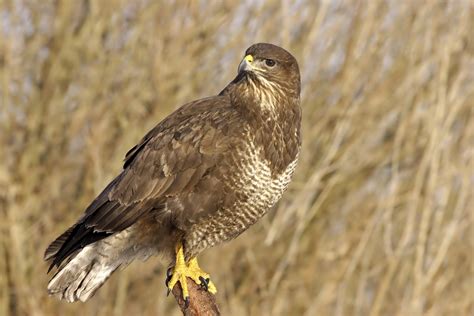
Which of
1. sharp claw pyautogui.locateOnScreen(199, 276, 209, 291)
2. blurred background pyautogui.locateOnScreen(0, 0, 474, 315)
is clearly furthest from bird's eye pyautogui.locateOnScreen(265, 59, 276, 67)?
blurred background pyautogui.locateOnScreen(0, 0, 474, 315)

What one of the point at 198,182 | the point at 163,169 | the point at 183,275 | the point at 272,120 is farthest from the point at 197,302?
the point at 272,120

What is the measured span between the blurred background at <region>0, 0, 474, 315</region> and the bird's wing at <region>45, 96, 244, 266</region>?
2.48 m

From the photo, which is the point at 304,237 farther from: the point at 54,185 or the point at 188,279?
the point at 188,279

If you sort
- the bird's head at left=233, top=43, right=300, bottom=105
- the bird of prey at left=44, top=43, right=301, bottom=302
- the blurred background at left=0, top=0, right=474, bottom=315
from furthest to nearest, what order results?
1. the blurred background at left=0, top=0, right=474, bottom=315
2. the bird's head at left=233, top=43, right=300, bottom=105
3. the bird of prey at left=44, top=43, right=301, bottom=302

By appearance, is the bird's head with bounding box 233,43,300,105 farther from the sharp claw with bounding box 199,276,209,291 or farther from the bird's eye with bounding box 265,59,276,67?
the sharp claw with bounding box 199,276,209,291

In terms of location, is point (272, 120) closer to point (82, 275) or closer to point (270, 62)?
point (270, 62)

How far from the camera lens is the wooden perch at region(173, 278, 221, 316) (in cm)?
489

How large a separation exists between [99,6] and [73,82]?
0.69m

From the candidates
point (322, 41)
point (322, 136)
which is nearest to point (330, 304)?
point (322, 136)

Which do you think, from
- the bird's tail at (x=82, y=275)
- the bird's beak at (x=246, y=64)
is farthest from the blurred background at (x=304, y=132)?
the bird's tail at (x=82, y=275)

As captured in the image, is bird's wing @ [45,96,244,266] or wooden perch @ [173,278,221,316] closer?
wooden perch @ [173,278,221,316]

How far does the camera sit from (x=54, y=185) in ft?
30.0

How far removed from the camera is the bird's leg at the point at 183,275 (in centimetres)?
534

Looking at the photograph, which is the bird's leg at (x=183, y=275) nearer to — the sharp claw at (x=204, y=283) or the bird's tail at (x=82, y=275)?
the sharp claw at (x=204, y=283)
